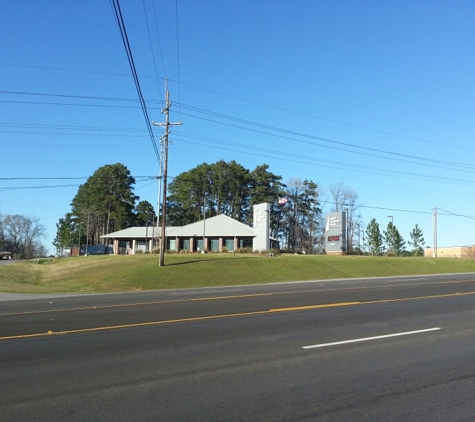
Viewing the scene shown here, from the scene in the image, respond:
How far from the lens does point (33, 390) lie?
6.24 metres

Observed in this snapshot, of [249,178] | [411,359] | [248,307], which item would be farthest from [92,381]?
[249,178]

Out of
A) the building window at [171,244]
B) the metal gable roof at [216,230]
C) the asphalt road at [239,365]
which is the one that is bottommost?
the asphalt road at [239,365]

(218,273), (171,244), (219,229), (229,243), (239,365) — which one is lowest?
(239,365)

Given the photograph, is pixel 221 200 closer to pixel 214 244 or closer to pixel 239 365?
pixel 214 244

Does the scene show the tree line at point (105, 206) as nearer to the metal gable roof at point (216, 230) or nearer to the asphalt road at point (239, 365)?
the metal gable roof at point (216, 230)

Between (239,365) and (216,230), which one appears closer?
(239,365)

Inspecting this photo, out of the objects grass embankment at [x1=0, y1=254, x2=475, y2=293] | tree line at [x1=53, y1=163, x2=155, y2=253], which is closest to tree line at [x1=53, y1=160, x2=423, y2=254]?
tree line at [x1=53, y1=163, x2=155, y2=253]

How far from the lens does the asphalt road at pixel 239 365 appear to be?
5.55m

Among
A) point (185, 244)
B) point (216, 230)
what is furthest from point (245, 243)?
point (185, 244)

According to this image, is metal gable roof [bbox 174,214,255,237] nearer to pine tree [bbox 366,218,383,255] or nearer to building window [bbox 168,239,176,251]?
building window [bbox 168,239,176,251]

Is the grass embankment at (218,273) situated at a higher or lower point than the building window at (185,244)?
lower

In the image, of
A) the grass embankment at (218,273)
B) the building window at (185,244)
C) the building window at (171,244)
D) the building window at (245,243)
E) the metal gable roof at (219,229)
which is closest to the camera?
the grass embankment at (218,273)

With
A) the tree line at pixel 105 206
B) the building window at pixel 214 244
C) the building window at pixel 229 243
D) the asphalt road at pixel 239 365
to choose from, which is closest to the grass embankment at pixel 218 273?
the asphalt road at pixel 239 365

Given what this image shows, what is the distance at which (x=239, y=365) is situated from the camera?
745cm
